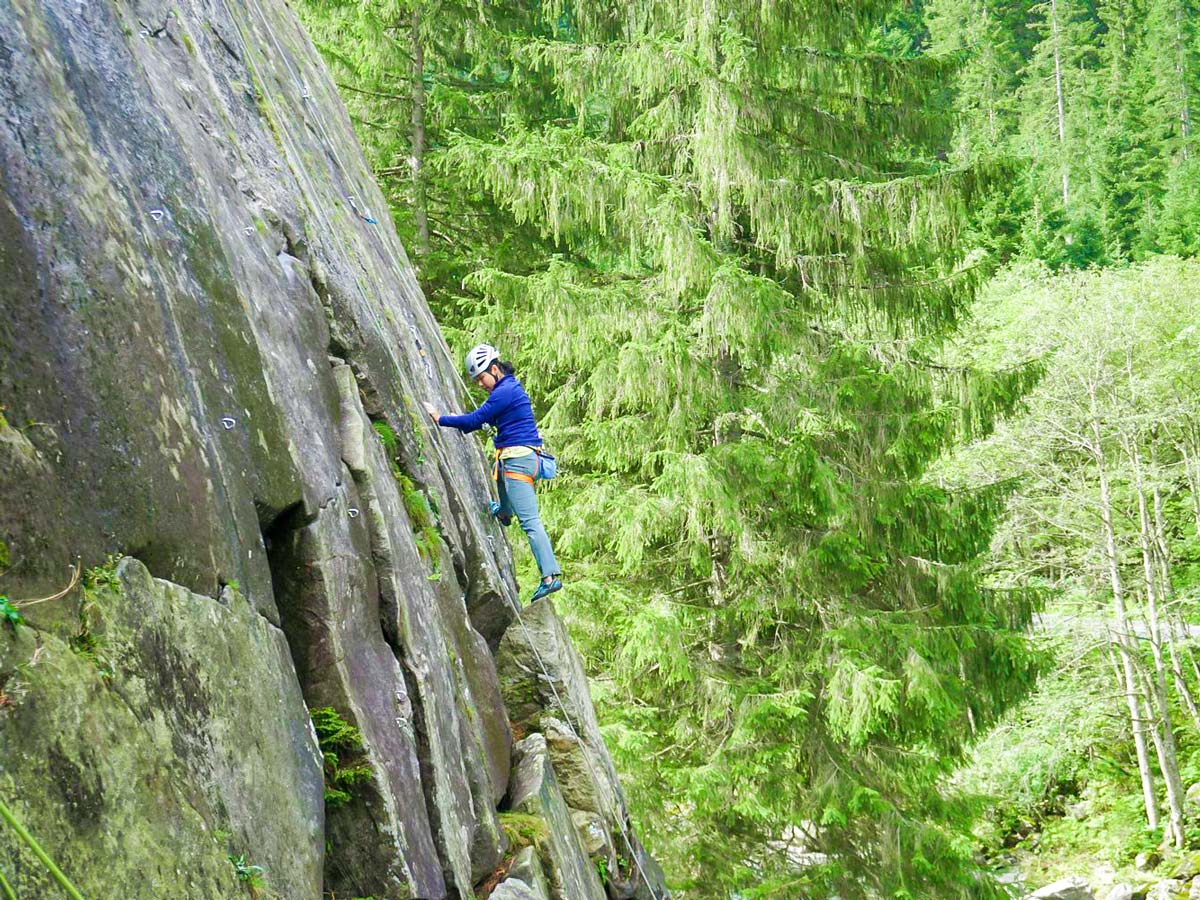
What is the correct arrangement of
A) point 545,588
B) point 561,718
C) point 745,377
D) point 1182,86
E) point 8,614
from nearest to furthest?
point 8,614 → point 561,718 → point 545,588 → point 745,377 → point 1182,86

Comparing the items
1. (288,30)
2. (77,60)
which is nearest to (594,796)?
(77,60)

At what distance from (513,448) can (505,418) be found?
0.23 metres

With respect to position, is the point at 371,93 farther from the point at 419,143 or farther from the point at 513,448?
the point at 513,448

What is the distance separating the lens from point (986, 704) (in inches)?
478

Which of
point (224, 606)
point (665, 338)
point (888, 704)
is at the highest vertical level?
point (224, 606)

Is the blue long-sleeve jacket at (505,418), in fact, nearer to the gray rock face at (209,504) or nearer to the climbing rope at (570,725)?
the gray rock face at (209,504)

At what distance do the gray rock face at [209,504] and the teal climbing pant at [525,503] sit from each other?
90 cm

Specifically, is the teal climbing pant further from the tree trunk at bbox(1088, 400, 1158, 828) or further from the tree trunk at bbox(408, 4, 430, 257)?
the tree trunk at bbox(1088, 400, 1158, 828)

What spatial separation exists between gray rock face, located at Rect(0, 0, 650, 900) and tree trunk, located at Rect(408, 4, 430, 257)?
717cm

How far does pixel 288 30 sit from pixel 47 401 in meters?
5.92

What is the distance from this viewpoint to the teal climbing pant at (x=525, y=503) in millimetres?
7762

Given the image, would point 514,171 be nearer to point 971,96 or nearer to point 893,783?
point 893,783

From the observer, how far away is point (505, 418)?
7684mm

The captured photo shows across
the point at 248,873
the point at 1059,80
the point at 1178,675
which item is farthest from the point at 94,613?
the point at 1059,80
